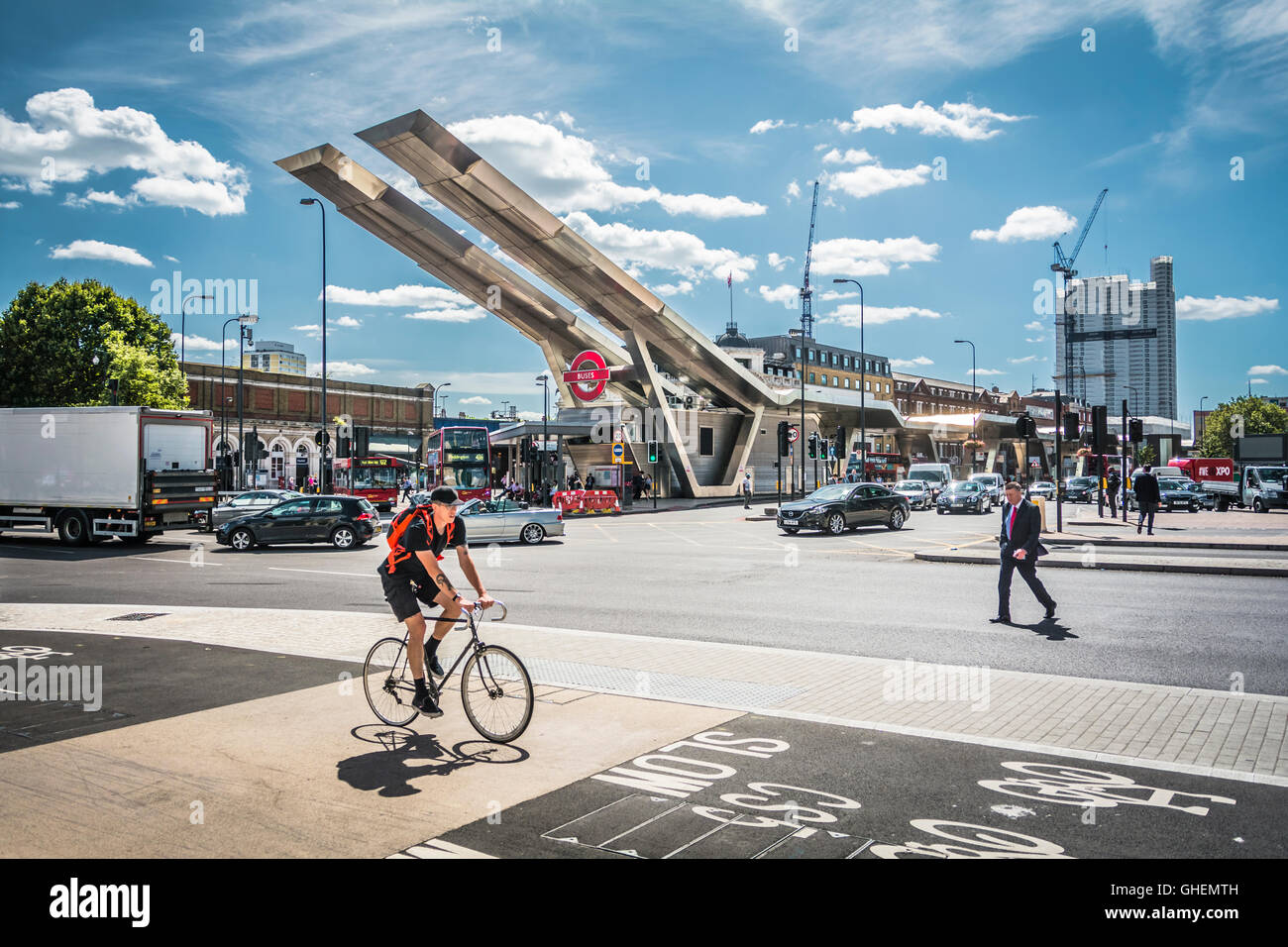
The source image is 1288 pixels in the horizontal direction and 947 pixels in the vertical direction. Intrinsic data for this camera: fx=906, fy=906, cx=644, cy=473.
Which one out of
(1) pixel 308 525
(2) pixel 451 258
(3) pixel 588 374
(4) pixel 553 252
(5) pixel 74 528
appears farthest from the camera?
(3) pixel 588 374

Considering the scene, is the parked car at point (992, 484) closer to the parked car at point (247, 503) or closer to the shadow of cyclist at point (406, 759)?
the parked car at point (247, 503)

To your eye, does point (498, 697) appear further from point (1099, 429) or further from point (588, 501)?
point (588, 501)

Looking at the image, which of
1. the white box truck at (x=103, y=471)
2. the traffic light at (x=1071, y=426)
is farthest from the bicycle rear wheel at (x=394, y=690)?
the traffic light at (x=1071, y=426)

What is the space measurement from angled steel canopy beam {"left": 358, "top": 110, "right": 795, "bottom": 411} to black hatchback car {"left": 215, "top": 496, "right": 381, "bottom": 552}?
17070 mm

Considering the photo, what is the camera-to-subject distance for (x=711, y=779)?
17.4ft

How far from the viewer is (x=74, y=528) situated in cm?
2381

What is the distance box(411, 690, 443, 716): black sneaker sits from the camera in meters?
6.41

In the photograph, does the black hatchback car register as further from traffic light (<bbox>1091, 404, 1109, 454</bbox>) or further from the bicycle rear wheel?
traffic light (<bbox>1091, 404, 1109, 454</bbox>)

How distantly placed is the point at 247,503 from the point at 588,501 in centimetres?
1463

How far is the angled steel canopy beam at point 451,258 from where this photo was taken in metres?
39.3

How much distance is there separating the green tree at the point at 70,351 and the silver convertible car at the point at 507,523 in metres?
33.5

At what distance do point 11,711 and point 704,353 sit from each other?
44.7m

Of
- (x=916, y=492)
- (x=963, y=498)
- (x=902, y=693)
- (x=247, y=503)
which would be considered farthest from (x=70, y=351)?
(x=902, y=693)
